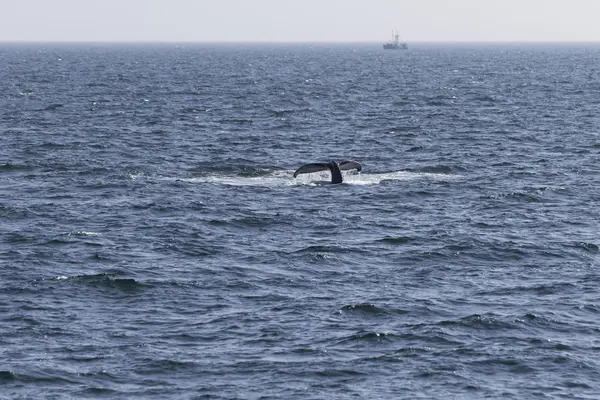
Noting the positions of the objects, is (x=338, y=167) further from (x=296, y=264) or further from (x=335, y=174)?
(x=296, y=264)

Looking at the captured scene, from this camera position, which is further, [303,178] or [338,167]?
[303,178]

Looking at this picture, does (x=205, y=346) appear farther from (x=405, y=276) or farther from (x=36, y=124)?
(x=36, y=124)

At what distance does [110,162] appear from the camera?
258 ft

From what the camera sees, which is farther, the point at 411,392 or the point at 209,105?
the point at 209,105

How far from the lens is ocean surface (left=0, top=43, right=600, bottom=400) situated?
3669 cm

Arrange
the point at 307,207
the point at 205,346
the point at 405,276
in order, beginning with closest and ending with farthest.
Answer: the point at 205,346, the point at 405,276, the point at 307,207

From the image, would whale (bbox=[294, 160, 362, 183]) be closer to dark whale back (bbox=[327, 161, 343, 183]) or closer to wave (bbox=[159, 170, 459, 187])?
dark whale back (bbox=[327, 161, 343, 183])

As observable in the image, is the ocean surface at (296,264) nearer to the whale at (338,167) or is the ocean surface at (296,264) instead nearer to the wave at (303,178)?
the wave at (303,178)

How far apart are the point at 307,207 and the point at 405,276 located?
48.9 ft

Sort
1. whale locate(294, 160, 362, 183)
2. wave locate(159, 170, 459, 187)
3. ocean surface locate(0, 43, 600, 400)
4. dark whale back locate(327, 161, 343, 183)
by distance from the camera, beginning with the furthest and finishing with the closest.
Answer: wave locate(159, 170, 459, 187) → dark whale back locate(327, 161, 343, 183) → whale locate(294, 160, 362, 183) → ocean surface locate(0, 43, 600, 400)

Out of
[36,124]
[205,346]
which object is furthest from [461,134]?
[205,346]

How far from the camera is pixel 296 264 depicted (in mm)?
49969

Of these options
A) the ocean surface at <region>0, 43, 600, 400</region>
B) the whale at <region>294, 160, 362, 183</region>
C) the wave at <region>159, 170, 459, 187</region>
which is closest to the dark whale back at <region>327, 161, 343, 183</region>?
the whale at <region>294, 160, 362, 183</region>

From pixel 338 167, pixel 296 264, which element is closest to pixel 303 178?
pixel 338 167
